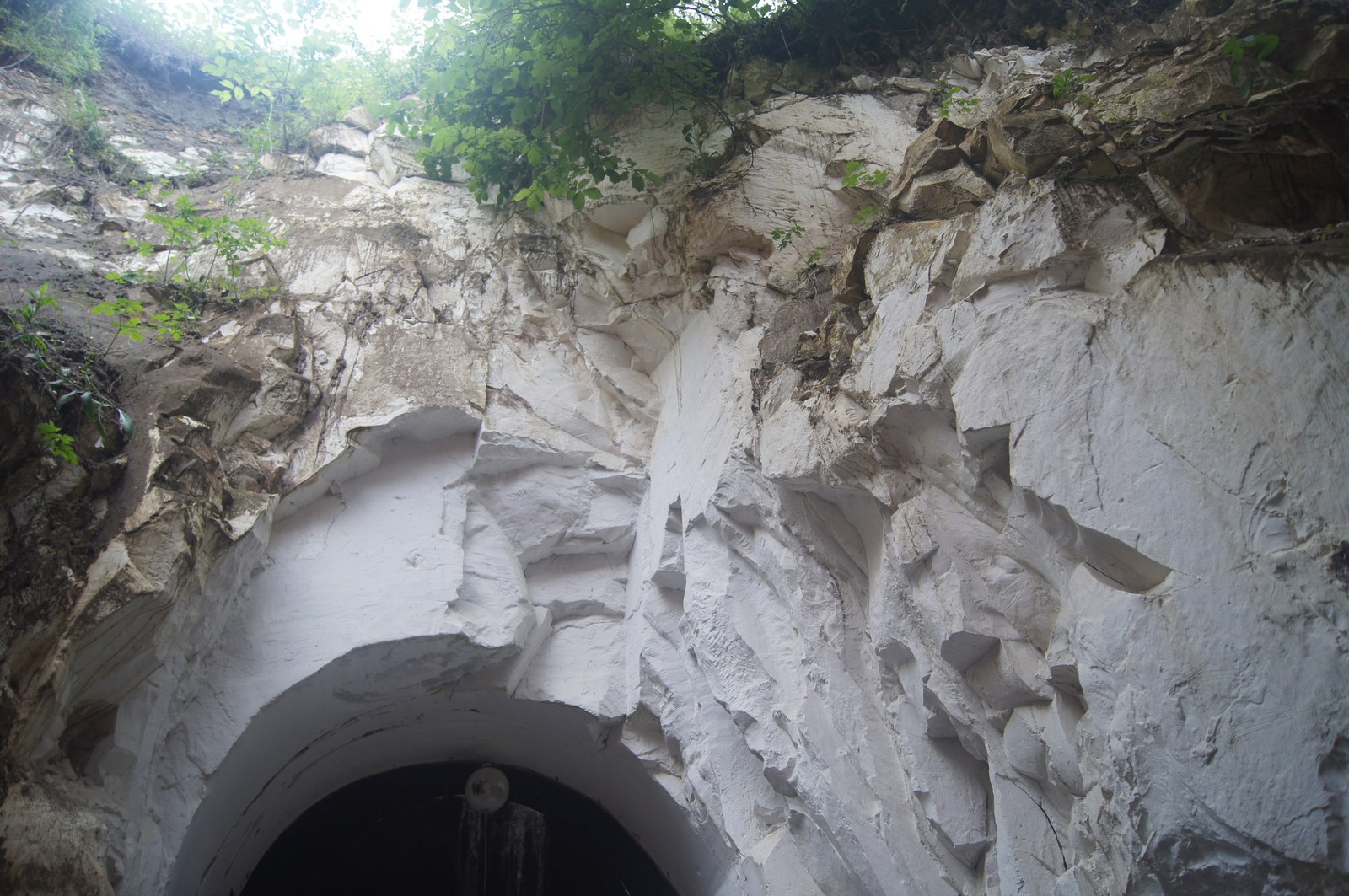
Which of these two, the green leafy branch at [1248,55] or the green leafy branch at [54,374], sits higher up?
the green leafy branch at [1248,55]

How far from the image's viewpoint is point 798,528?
130 inches

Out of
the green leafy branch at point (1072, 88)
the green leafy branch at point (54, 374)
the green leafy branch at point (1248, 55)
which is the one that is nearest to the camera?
the green leafy branch at point (1248, 55)

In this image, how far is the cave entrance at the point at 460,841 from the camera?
14.1ft

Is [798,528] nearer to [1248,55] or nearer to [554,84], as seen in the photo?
[1248,55]

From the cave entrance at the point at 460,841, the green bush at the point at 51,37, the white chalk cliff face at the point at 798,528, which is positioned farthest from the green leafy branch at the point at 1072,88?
the green bush at the point at 51,37

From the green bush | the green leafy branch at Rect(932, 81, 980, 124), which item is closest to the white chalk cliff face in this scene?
the green leafy branch at Rect(932, 81, 980, 124)

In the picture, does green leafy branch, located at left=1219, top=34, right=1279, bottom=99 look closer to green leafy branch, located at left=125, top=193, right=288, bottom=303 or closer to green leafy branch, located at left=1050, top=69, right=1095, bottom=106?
green leafy branch, located at left=1050, top=69, right=1095, bottom=106

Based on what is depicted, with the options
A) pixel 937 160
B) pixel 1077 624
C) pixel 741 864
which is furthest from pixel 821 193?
pixel 741 864

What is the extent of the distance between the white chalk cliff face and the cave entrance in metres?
0.14

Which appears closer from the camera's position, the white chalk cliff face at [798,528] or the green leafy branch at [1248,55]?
the white chalk cliff face at [798,528]

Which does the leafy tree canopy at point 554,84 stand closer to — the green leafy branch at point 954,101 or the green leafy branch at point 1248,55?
the green leafy branch at point 954,101

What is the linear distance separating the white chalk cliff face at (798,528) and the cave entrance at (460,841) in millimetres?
139

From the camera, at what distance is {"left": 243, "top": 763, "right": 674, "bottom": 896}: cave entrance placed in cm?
429

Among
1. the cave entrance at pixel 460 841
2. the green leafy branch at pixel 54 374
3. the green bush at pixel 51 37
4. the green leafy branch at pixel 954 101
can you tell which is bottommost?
the cave entrance at pixel 460 841
